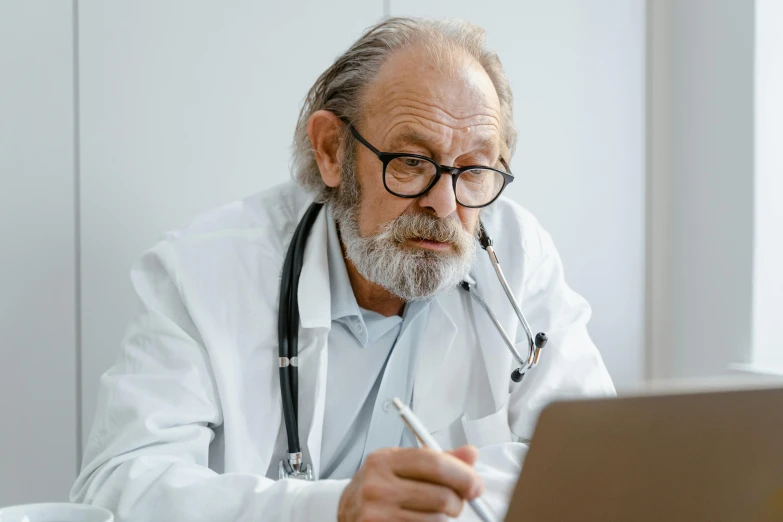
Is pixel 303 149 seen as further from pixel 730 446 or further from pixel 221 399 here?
pixel 730 446

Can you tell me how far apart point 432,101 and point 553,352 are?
0.55 metres

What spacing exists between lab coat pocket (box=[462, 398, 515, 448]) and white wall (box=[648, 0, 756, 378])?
94cm

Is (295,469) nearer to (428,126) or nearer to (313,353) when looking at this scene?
(313,353)

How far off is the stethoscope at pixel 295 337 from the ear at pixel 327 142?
0.07m

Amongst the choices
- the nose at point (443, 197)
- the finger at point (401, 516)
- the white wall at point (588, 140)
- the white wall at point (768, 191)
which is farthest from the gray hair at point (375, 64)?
the finger at point (401, 516)

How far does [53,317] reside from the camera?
→ 1764mm

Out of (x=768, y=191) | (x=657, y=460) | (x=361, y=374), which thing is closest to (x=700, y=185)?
(x=768, y=191)

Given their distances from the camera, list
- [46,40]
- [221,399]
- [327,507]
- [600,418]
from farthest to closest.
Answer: [46,40], [221,399], [327,507], [600,418]

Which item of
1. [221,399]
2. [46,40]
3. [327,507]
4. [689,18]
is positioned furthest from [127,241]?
[689,18]

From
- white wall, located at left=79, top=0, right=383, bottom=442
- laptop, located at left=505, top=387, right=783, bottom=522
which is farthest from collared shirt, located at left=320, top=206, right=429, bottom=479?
laptop, located at left=505, top=387, right=783, bottom=522

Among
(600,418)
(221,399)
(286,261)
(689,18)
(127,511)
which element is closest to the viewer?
(600,418)

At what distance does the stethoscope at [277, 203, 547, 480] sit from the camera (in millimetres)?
1358

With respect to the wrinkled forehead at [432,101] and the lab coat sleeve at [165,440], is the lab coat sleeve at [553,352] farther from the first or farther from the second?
the lab coat sleeve at [165,440]

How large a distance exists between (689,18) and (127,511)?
1961mm
